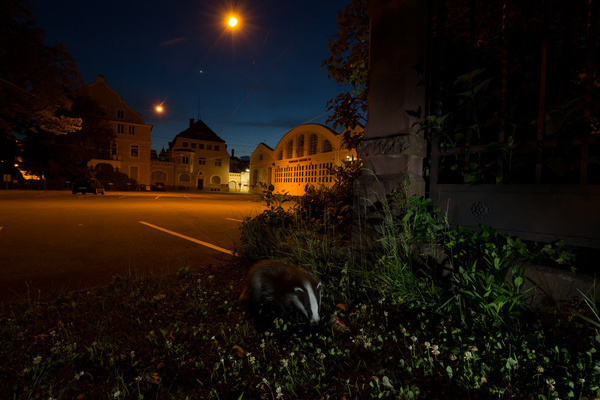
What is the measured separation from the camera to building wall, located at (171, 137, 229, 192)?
52219mm

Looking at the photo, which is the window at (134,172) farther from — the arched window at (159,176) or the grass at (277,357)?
the grass at (277,357)

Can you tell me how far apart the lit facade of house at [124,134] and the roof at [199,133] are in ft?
35.2

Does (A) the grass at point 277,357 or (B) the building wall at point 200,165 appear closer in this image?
(A) the grass at point 277,357

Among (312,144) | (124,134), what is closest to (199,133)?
(124,134)

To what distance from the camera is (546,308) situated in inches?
82.3

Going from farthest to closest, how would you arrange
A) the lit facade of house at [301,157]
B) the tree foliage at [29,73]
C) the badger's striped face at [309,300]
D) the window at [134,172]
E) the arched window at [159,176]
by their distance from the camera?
the arched window at [159,176] → the window at [134,172] → the lit facade of house at [301,157] → the tree foliage at [29,73] → the badger's striped face at [309,300]

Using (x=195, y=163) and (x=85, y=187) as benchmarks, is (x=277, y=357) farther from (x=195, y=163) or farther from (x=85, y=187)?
(x=195, y=163)

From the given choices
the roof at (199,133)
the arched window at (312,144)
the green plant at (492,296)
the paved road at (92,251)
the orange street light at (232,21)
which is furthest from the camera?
the roof at (199,133)

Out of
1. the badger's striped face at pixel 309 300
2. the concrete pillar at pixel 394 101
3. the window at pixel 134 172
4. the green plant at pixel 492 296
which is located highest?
the window at pixel 134 172

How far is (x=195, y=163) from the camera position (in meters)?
53.5

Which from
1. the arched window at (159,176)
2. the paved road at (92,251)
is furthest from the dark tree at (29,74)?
the arched window at (159,176)

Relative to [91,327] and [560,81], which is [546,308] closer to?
[560,81]

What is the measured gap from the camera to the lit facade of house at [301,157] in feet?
88.3

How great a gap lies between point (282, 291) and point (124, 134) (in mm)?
48776
